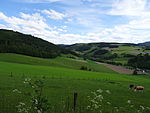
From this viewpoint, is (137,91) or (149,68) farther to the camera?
(149,68)

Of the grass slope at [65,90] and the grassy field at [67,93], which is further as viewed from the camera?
the grass slope at [65,90]

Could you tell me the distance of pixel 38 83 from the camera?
871 centimetres

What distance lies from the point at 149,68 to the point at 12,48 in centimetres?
9556

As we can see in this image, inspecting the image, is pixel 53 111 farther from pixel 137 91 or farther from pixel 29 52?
pixel 29 52

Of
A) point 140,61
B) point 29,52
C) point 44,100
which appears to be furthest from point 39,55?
point 44,100

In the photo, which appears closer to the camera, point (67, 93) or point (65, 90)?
point (67, 93)

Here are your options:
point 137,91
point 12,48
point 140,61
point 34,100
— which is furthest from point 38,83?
point 140,61

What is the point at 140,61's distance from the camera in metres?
156

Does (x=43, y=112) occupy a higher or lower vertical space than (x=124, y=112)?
higher

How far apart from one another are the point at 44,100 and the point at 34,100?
2.08ft

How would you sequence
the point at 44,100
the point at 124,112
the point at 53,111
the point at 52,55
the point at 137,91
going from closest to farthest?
the point at 44,100 → the point at 53,111 → the point at 124,112 → the point at 137,91 → the point at 52,55

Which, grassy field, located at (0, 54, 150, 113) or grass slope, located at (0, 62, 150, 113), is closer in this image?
grassy field, located at (0, 54, 150, 113)

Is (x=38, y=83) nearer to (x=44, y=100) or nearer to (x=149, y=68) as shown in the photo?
(x=44, y=100)

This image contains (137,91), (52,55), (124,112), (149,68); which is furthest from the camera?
(52,55)
